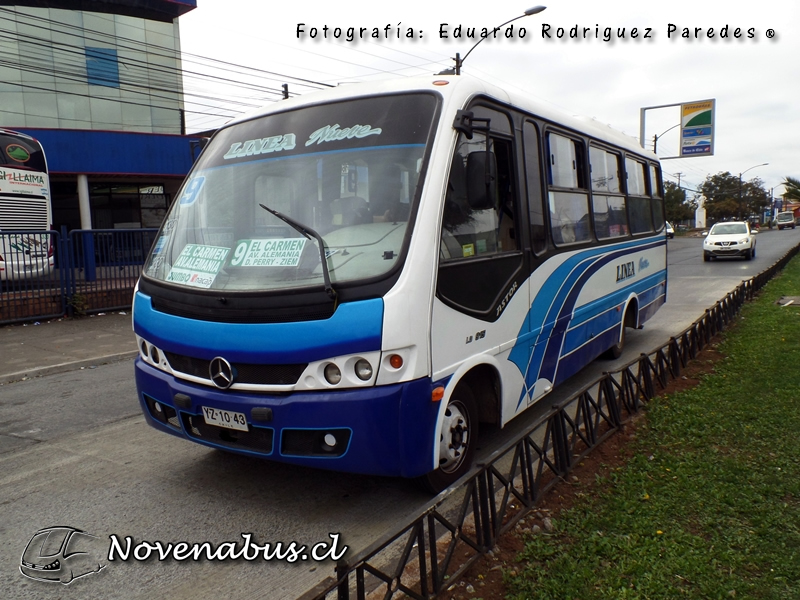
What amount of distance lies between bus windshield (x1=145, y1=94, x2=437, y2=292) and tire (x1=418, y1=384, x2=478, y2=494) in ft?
3.55

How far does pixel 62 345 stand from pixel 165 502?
6690 millimetres

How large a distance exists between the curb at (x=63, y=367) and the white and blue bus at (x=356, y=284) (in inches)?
Result: 177

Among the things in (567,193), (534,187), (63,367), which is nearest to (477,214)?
(534,187)

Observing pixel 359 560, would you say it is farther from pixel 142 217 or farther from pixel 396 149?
pixel 142 217

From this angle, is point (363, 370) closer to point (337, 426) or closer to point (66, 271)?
point (337, 426)

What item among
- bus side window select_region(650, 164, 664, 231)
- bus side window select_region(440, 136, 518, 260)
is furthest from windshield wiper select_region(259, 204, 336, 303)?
bus side window select_region(650, 164, 664, 231)

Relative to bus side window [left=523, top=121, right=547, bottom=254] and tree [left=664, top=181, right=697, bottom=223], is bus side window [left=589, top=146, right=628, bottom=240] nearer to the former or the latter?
bus side window [left=523, top=121, right=547, bottom=254]

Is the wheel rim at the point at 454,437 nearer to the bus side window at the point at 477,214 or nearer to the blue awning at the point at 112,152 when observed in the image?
the bus side window at the point at 477,214

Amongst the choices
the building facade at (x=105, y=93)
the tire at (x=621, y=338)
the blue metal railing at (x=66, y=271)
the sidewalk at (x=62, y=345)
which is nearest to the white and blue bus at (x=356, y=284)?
the tire at (x=621, y=338)

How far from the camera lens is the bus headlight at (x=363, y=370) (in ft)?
11.8

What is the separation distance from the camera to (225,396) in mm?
3857

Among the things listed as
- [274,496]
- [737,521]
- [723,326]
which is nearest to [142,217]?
[723,326]

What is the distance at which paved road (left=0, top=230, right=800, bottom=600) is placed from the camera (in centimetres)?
337

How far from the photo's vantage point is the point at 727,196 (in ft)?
283
